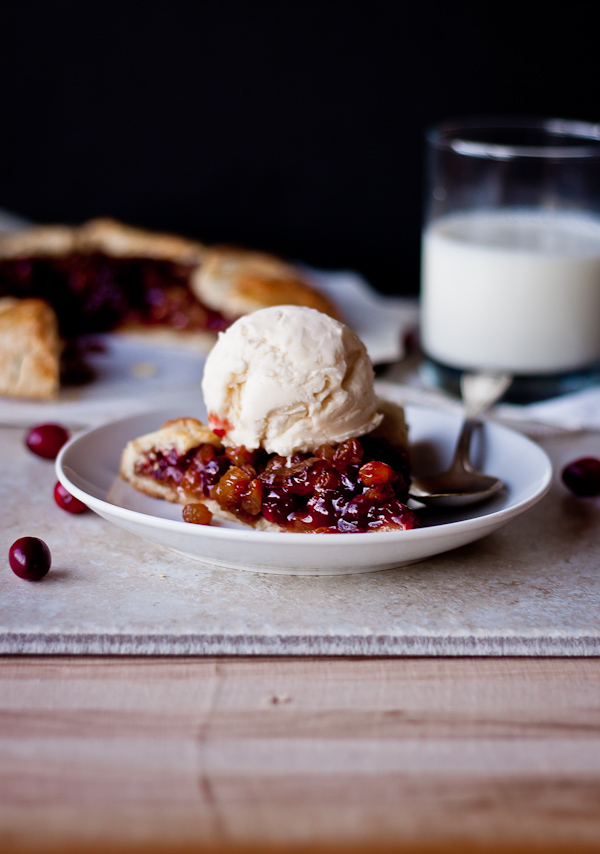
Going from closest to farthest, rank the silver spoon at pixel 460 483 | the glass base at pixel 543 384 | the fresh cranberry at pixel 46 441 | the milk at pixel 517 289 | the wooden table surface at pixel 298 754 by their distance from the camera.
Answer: the wooden table surface at pixel 298 754, the silver spoon at pixel 460 483, the fresh cranberry at pixel 46 441, the milk at pixel 517 289, the glass base at pixel 543 384

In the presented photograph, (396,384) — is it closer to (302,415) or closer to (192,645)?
(302,415)

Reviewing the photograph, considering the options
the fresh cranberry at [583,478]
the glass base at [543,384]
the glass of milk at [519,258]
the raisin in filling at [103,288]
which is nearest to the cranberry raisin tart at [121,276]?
the raisin in filling at [103,288]

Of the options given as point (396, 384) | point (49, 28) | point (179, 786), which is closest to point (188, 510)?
point (179, 786)

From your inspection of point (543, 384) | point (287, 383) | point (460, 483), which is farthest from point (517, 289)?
point (287, 383)

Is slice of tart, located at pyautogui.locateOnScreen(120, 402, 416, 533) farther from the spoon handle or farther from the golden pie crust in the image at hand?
the golden pie crust

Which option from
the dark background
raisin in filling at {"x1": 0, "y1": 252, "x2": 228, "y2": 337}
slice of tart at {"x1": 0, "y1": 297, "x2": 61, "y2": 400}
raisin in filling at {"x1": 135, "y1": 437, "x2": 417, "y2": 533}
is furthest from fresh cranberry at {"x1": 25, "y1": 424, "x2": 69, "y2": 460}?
the dark background

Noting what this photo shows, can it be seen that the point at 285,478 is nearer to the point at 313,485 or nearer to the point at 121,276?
the point at 313,485

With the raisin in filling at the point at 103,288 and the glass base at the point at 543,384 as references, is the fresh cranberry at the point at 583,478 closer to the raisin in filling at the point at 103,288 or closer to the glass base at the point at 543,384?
the glass base at the point at 543,384
